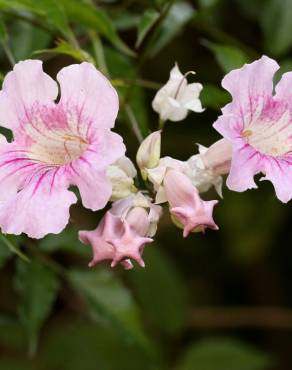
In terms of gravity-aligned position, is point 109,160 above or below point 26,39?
above

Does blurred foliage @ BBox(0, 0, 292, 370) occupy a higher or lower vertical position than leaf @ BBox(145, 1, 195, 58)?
lower

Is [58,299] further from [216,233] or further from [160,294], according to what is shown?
[216,233]

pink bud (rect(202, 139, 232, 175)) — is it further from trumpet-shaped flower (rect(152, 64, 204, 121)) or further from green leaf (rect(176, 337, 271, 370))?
green leaf (rect(176, 337, 271, 370))

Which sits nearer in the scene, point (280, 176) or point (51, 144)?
point (280, 176)

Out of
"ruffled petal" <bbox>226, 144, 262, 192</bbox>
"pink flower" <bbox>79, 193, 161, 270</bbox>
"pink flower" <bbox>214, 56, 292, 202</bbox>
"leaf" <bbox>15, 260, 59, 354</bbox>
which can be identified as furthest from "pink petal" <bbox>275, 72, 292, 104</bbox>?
"leaf" <bbox>15, 260, 59, 354</bbox>

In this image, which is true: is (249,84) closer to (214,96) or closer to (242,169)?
(242,169)

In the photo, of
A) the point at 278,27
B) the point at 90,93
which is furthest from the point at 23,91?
the point at 278,27
